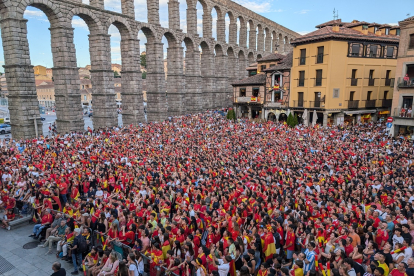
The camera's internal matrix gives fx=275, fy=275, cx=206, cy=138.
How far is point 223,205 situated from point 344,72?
2819 cm

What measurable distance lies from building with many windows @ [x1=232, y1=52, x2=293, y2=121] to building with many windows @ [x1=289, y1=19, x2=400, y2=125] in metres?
1.45

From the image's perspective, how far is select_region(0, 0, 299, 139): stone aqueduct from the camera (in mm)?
26266

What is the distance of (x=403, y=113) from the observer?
2545 cm

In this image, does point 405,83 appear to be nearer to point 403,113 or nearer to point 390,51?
point 403,113

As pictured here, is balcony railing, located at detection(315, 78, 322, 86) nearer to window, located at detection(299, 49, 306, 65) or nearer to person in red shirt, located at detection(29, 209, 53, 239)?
window, located at detection(299, 49, 306, 65)

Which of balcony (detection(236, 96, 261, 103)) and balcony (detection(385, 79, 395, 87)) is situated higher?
balcony (detection(385, 79, 395, 87))

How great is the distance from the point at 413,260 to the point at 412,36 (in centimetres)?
2601

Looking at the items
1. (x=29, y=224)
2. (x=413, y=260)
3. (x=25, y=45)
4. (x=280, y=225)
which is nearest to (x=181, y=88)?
(x=25, y=45)

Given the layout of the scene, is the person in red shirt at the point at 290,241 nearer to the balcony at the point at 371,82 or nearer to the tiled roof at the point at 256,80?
the balcony at the point at 371,82

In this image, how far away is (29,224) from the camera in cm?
1279

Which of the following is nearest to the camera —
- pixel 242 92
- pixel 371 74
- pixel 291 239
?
pixel 291 239

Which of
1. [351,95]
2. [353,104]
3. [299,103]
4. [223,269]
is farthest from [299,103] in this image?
[223,269]

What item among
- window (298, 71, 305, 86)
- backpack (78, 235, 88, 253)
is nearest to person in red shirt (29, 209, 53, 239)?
backpack (78, 235, 88, 253)

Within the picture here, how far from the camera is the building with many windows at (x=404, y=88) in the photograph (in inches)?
984
